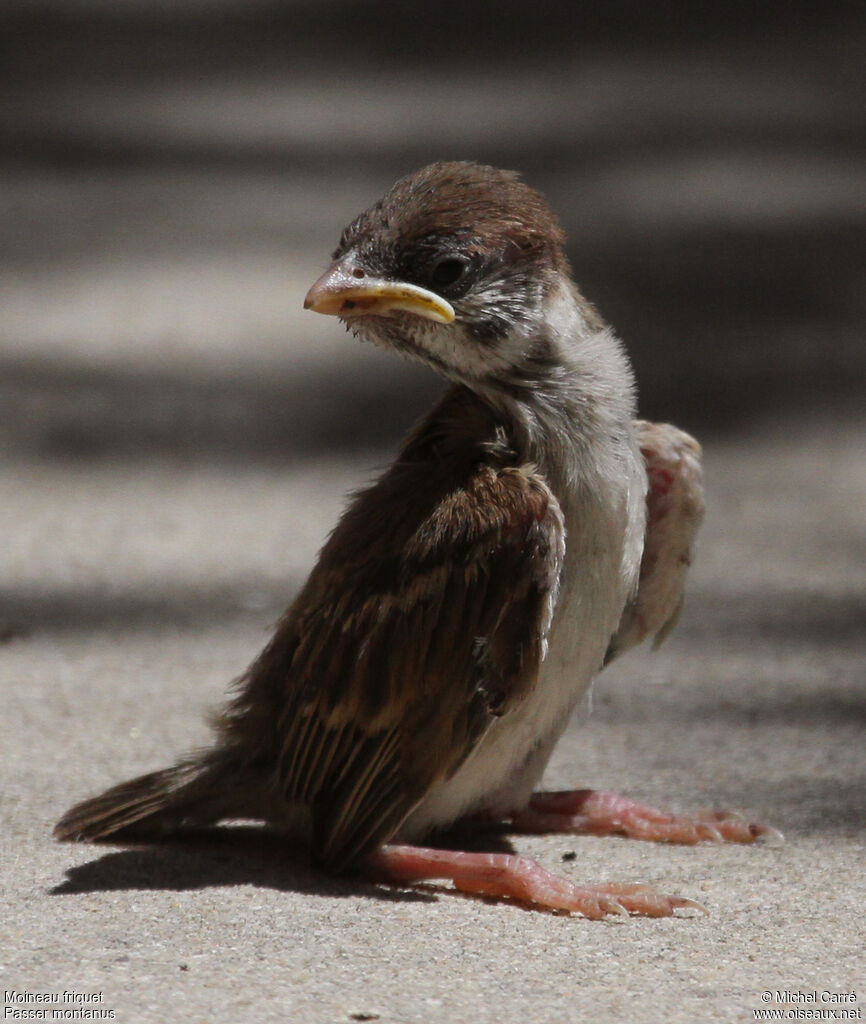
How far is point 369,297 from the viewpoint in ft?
11.8

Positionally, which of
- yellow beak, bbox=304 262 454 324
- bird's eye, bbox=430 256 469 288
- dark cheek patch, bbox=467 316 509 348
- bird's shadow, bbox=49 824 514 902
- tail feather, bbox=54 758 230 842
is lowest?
bird's shadow, bbox=49 824 514 902

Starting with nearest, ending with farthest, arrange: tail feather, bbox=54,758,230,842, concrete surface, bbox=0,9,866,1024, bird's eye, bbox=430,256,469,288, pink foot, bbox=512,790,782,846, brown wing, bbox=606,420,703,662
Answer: concrete surface, bbox=0,9,866,1024, bird's eye, bbox=430,256,469,288, tail feather, bbox=54,758,230,842, pink foot, bbox=512,790,782,846, brown wing, bbox=606,420,703,662

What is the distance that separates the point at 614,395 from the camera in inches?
154

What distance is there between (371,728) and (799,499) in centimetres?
408

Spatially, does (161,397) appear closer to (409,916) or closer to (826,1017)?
(409,916)

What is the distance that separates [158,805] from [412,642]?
0.74 metres

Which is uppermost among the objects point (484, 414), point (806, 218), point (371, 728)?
point (806, 218)

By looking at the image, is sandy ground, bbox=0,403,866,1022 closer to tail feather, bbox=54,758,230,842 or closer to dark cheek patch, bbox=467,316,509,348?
tail feather, bbox=54,758,230,842

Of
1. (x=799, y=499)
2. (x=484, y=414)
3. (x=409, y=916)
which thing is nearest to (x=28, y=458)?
(x=799, y=499)

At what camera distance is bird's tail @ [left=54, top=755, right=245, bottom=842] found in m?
3.83

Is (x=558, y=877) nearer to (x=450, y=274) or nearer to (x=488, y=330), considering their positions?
(x=488, y=330)

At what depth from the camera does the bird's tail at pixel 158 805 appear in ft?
12.6

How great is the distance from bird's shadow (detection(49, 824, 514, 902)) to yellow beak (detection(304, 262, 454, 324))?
1.27 meters

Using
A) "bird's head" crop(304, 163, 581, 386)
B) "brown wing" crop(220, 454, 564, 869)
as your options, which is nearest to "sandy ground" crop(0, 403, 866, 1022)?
"brown wing" crop(220, 454, 564, 869)
